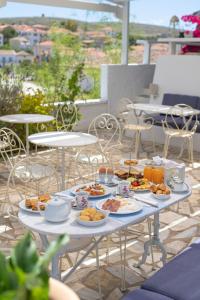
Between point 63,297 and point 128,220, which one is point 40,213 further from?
point 63,297

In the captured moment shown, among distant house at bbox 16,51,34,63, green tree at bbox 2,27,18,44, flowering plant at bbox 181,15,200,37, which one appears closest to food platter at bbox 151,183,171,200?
distant house at bbox 16,51,34,63

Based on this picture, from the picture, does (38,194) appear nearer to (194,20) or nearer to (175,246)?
(175,246)

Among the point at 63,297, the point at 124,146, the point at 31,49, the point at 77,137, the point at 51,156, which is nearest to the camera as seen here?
the point at 63,297

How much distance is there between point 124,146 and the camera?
24.6ft

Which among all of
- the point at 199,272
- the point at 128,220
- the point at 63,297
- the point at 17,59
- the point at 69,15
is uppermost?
the point at 69,15

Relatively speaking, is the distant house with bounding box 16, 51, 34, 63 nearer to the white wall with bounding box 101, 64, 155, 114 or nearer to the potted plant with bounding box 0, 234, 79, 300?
the white wall with bounding box 101, 64, 155, 114

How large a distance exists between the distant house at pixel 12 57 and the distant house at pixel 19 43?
0.42 feet

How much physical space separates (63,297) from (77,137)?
333 centimetres

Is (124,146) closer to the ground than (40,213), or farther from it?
closer to the ground

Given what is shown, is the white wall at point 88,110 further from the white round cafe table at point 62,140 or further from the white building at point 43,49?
the white round cafe table at point 62,140

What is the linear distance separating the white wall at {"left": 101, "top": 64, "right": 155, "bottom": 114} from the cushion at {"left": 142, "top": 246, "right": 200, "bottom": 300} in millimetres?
7622

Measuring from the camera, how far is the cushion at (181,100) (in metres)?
8.00

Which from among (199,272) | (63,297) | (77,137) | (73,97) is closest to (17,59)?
(73,97)

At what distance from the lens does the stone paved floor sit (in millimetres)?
2951
